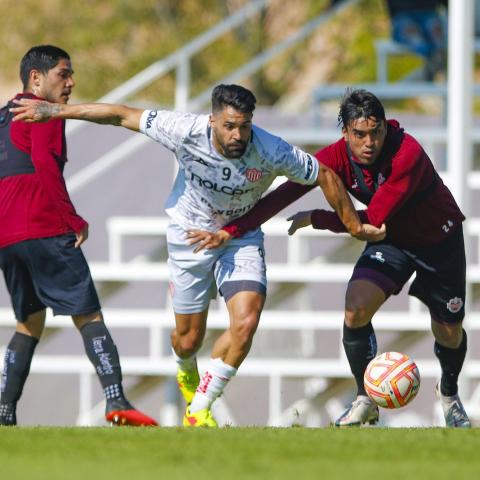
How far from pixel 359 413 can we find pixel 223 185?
63.5 inches

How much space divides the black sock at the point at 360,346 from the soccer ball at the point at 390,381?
0.16m

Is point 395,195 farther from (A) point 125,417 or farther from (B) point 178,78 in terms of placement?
(B) point 178,78

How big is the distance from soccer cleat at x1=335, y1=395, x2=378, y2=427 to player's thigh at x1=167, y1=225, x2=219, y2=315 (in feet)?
3.40

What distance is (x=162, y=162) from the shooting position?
17.2m

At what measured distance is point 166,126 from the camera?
847cm

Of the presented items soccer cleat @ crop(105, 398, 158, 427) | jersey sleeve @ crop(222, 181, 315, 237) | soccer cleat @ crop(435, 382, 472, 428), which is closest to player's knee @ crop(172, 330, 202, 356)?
soccer cleat @ crop(105, 398, 158, 427)

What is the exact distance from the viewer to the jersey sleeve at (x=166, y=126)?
847cm

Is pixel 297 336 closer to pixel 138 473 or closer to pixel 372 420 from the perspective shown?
pixel 372 420

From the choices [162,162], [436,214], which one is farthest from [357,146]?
[162,162]

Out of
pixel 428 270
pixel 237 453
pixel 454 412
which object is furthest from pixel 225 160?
pixel 454 412

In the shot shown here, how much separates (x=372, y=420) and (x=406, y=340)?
11.3 ft

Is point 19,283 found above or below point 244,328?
above

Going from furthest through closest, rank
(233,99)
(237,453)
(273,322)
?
(273,322) < (233,99) < (237,453)

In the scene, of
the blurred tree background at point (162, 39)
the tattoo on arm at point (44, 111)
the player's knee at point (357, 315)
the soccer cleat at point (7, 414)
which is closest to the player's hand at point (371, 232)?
the player's knee at point (357, 315)
